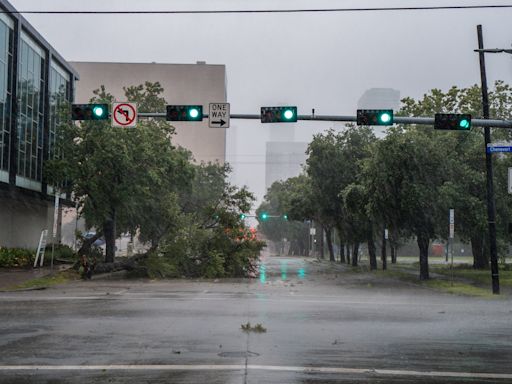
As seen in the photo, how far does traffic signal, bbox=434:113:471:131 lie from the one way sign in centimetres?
636

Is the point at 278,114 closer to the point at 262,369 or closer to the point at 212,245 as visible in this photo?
the point at 262,369

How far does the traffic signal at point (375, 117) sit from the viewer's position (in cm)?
1919

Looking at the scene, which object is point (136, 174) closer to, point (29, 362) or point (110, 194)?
point (110, 194)

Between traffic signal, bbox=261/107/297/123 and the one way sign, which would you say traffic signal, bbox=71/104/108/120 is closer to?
the one way sign

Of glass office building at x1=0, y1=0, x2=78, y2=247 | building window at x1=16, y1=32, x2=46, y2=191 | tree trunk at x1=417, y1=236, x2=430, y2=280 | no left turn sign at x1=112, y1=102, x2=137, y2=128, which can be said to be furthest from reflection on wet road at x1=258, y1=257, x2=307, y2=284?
building window at x1=16, y1=32, x2=46, y2=191

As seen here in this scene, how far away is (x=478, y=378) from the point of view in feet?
28.3

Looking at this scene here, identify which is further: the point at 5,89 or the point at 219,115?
the point at 5,89

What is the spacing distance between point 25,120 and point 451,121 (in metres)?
30.4

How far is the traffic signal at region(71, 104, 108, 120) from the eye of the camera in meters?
19.8

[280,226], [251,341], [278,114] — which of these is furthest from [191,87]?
[251,341]

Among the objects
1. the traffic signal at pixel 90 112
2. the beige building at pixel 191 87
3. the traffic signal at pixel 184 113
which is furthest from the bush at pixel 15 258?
the beige building at pixel 191 87

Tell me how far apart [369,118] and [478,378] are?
1171cm

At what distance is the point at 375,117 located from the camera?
19312 mm

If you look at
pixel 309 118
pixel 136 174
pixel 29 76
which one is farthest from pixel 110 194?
pixel 309 118
